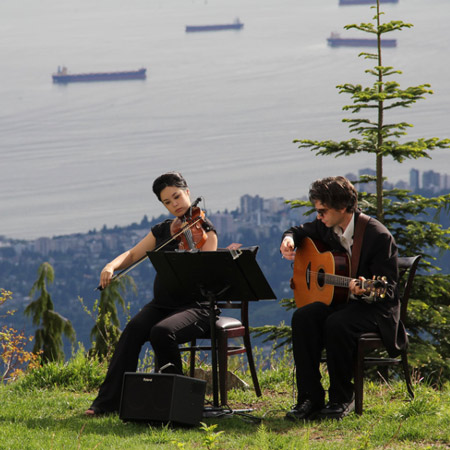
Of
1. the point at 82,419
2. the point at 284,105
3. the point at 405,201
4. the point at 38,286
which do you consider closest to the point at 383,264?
the point at 82,419

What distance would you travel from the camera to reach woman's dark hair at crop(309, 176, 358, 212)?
13.5ft

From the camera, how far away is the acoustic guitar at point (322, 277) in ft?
13.6

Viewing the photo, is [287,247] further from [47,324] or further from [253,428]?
[47,324]

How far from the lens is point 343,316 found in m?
4.07

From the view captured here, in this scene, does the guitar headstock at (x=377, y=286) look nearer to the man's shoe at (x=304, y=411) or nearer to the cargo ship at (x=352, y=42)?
the man's shoe at (x=304, y=411)

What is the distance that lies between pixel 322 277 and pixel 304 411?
680mm

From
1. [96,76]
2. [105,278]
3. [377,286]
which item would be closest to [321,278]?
[377,286]

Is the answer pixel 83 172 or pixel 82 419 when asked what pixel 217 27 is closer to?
pixel 83 172

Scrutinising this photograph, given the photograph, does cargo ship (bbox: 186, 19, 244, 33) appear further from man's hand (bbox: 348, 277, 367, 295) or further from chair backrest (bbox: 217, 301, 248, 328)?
man's hand (bbox: 348, 277, 367, 295)

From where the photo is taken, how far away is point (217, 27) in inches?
6836

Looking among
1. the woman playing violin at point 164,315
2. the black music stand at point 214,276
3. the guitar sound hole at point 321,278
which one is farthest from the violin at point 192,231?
the guitar sound hole at point 321,278

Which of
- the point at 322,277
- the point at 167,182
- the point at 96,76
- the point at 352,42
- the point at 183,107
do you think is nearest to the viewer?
the point at 322,277

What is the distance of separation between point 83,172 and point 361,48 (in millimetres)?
50005

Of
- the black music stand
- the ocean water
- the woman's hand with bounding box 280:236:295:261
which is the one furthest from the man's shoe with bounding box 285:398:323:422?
the ocean water
